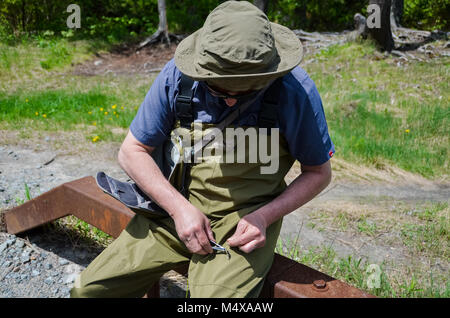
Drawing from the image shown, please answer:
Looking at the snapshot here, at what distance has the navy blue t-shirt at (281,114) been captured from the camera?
5.38 feet

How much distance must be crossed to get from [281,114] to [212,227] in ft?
1.75

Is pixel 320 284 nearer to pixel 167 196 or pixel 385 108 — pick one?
pixel 167 196

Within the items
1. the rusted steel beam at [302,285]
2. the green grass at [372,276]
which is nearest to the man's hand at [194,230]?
the rusted steel beam at [302,285]

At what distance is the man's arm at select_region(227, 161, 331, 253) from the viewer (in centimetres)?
163

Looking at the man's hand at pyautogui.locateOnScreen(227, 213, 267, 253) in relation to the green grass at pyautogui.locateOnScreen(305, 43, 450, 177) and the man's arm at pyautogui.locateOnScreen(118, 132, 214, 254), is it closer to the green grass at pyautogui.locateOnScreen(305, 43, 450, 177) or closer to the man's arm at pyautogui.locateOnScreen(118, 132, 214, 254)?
the man's arm at pyautogui.locateOnScreen(118, 132, 214, 254)

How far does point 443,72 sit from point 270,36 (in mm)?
7204

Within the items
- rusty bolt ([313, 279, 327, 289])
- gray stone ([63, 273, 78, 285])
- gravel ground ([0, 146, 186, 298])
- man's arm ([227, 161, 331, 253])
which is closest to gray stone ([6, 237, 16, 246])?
gravel ground ([0, 146, 186, 298])

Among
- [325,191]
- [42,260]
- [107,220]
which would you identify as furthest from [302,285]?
[325,191]

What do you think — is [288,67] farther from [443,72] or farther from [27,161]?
[443,72]

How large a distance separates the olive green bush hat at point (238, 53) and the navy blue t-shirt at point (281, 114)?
0.38ft

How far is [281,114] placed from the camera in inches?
65.3

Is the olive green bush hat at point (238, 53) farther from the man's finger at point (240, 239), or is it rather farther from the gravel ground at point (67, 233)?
the gravel ground at point (67, 233)
